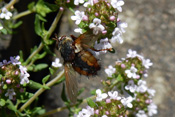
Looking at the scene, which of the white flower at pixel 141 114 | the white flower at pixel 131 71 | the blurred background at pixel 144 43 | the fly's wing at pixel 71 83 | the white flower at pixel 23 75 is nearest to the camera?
the fly's wing at pixel 71 83

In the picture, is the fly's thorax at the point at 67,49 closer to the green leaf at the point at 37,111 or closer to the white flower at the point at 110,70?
the white flower at the point at 110,70

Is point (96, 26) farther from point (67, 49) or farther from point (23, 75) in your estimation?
point (23, 75)

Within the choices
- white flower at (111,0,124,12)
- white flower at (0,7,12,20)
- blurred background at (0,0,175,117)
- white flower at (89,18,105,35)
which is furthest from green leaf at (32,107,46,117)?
white flower at (111,0,124,12)

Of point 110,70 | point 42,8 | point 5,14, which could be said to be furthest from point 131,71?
point 5,14

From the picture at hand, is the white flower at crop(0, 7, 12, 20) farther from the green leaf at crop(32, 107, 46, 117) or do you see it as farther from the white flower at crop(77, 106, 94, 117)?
the white flower at crop(77, 106, 94, 117)

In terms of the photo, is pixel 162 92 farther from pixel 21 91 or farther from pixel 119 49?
pixel 21 91

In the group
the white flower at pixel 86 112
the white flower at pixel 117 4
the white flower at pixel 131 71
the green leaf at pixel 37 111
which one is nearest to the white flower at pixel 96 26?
the white flower at pixel 117 4

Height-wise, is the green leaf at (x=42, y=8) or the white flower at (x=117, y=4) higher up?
the green leaf at (x=42, y=8)
